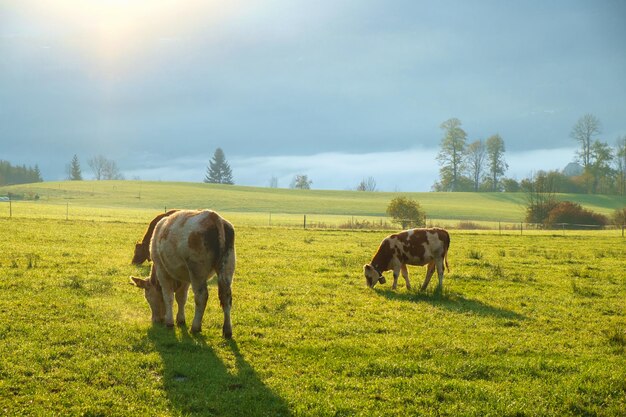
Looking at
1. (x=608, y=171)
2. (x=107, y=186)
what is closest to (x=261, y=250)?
(x=107, y=186)

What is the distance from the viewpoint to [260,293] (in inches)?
563

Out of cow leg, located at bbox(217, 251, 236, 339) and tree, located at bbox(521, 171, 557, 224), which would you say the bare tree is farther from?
cow leg, located at bbox(217, 251, 236, 339)

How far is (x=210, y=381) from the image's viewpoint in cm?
771

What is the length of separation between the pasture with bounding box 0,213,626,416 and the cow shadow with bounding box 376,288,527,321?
53 millimetres

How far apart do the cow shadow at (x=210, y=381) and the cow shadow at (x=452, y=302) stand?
6.19 meters

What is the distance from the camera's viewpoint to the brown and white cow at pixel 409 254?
16.0m

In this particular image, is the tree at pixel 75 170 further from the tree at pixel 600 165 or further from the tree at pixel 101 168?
the tree at pixel 600 165

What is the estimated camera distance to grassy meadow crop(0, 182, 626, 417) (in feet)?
23.3

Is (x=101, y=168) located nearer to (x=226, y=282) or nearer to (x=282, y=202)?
(x=282, y=202)

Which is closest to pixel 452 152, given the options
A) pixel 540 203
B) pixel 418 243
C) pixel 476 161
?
pixel 476 161

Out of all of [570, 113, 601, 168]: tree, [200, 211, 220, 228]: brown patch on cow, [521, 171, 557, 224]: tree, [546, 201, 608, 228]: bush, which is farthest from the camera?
[570, 113, 601, 168]: tree

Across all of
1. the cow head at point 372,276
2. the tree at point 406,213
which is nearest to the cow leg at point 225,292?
the cow head at point 372,276

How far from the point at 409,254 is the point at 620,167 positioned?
12235 centimetres

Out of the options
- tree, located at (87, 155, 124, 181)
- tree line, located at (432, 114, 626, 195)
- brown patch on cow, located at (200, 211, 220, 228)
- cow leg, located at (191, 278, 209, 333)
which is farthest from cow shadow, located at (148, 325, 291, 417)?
tree, located at (87, 155, 124, 181)
